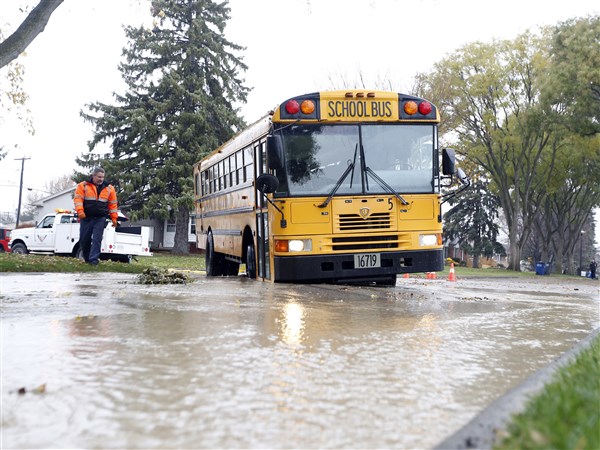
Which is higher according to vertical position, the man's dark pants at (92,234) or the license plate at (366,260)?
the man's dark pants at (92,234)

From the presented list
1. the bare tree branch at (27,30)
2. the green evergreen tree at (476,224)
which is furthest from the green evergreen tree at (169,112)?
the green evergreen tree at (476,224)

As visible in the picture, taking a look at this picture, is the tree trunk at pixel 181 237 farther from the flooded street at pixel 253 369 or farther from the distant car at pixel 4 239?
the flooded street at pixel 253 369

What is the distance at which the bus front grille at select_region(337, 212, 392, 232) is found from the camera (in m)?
11.4

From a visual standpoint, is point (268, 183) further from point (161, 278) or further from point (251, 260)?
point (251, 260)

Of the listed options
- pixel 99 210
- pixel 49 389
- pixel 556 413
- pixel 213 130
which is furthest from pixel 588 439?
pixel 213 130

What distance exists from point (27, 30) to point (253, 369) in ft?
36.7

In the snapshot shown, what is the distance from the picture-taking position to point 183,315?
680 centimetres

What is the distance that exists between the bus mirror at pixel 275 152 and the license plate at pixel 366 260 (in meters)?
1.90

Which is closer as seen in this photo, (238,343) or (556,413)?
(556,413)

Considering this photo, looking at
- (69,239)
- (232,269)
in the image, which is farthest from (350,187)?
(69,239)

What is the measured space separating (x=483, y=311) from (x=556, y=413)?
18.1 ft

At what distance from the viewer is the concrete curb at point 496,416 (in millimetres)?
2932

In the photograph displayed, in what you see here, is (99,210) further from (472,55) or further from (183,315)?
(472,55)

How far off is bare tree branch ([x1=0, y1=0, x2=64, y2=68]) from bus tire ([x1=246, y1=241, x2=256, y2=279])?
18.4 ft
